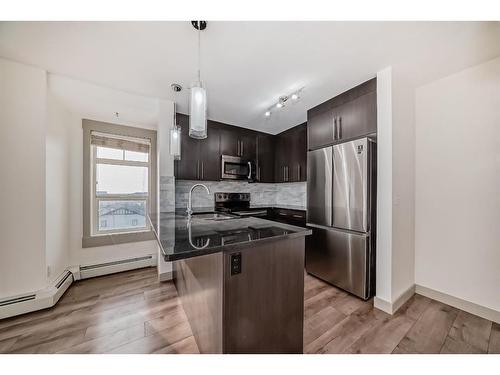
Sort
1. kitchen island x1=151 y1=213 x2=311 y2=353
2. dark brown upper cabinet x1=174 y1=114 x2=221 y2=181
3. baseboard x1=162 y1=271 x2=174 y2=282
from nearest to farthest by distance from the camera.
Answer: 1. kitchen island x1=151 y1=213 x2=311 y2=353
2. baseboard x1=162 y1=271 x2=174 y2=282
3. dark brown upper cabinet x1=174 y1=114 x2=221 y2=181

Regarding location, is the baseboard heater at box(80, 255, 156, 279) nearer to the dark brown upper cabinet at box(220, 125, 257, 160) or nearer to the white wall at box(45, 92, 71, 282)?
the white wall at box(45, 92, 71, 282)

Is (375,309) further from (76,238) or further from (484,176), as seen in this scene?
(76,238)

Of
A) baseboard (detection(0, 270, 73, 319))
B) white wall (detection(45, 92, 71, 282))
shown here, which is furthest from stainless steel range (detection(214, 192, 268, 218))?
baseboard (detection(0, 270, 73, 319))

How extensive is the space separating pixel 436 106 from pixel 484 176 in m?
0.86

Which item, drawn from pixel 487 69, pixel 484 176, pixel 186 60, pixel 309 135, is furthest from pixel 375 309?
pixel 186 60

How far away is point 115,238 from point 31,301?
3.67ft

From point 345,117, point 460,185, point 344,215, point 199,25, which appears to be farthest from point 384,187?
point 199,25

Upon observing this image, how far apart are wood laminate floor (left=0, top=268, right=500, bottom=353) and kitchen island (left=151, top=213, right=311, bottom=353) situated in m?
0.43

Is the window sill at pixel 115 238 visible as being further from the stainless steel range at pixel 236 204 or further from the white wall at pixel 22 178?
the stainless steel range at pixel 236 204

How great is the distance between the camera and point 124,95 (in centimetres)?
231

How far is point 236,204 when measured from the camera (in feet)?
12.3

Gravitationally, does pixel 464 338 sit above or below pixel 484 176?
below

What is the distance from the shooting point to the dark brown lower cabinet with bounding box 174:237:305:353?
987mm

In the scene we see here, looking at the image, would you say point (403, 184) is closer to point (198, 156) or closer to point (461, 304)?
point (461, 304)
